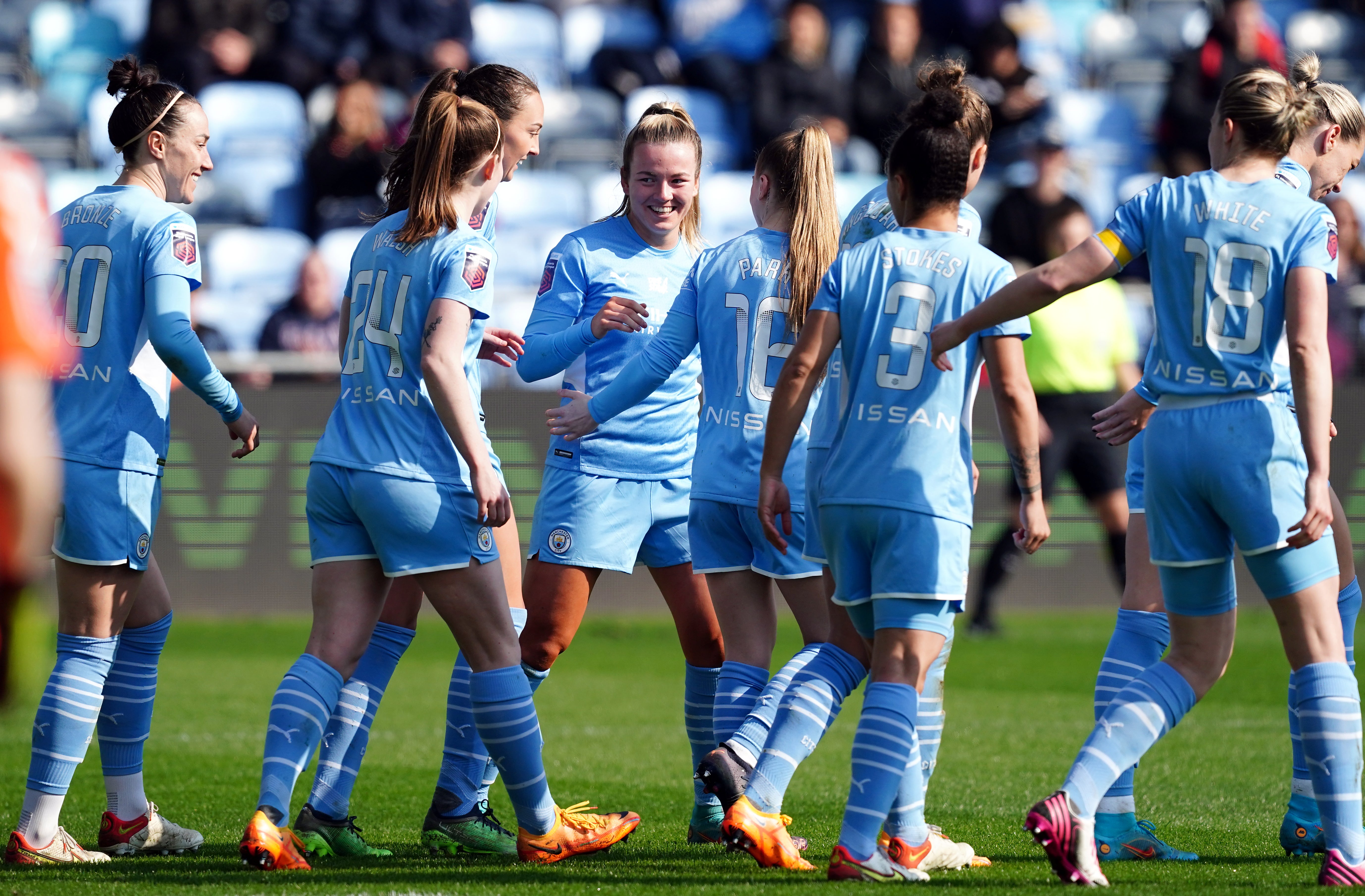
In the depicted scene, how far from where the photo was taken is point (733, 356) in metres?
4.64

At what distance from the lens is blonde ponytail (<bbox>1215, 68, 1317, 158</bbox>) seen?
3.96 meters

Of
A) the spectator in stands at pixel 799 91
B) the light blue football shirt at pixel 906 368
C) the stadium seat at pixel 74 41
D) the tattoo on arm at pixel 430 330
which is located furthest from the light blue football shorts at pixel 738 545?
the stadium seat at pixel 74 41

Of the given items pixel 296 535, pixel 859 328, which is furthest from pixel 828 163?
pixel 296 535

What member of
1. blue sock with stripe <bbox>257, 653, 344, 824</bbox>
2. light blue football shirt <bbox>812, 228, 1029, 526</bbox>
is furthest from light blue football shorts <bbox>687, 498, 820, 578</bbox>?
blue sock with stripe <bbox>257, 653, 344, 824</bbox>

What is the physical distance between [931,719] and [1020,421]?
1082 millimetres

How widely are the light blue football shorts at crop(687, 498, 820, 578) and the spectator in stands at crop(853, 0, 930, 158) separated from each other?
10689 millimetres

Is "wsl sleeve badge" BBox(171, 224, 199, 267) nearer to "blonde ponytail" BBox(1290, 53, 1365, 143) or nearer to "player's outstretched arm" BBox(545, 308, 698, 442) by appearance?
"player's outstretched arm" BBox(545, 308, 698, 442)

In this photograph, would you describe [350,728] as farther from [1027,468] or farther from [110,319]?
[1027,468]

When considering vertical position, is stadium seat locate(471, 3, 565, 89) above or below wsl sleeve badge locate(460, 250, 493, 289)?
above

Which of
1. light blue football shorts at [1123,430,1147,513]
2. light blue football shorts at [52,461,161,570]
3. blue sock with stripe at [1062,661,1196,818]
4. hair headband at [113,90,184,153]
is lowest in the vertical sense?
blue sock with stripe at [1062,661,1196,818]

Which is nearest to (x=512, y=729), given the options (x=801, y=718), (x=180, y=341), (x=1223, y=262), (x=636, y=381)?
(x=801, y=718)

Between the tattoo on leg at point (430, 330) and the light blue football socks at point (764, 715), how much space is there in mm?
1326

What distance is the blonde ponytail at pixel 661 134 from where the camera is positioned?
4887 millimetres

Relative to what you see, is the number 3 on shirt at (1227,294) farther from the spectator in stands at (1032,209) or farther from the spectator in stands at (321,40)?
the spectator in stands at (321,40)
